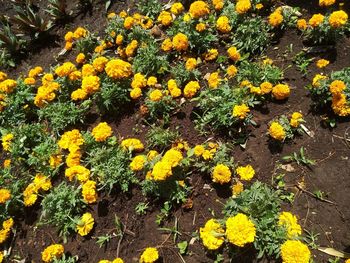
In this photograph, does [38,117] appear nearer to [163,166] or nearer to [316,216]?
[163,166]

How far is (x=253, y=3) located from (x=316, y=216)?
108 inches

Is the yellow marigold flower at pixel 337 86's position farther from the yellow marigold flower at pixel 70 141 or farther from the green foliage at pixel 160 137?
the yellow marigold flower at pixel 70 141

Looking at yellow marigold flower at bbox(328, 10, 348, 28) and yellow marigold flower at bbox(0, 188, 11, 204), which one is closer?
yellow marigold flower at bbox(328, 10, 348, 28)

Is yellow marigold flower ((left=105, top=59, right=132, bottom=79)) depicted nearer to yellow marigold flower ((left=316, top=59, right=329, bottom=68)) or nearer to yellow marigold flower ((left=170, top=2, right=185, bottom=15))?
yellow marigold flower ((left=170, top=2, right=185, bottom=15))

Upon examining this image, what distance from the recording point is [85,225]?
3.66 m

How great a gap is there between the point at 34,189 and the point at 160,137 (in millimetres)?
1506

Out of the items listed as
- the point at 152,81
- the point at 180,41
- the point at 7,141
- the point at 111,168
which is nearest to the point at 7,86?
the point at 7,141

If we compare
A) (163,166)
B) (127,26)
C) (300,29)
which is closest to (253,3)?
(300,29)

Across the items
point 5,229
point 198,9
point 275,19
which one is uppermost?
point 198,9

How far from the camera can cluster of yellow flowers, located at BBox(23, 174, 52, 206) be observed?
13.1 feet

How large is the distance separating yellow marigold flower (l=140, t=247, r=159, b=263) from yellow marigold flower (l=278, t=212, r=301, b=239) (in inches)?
43.4

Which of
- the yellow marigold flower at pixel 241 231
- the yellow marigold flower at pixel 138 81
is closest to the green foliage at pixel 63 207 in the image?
the yellow marigold flower at pixel 138 81

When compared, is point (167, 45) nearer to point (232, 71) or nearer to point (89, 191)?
point (232, 71)

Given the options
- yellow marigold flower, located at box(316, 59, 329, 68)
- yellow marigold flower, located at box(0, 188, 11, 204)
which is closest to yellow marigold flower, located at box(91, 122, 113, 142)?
yellow marigold flower, located at box(0, 188, 11, 204)
